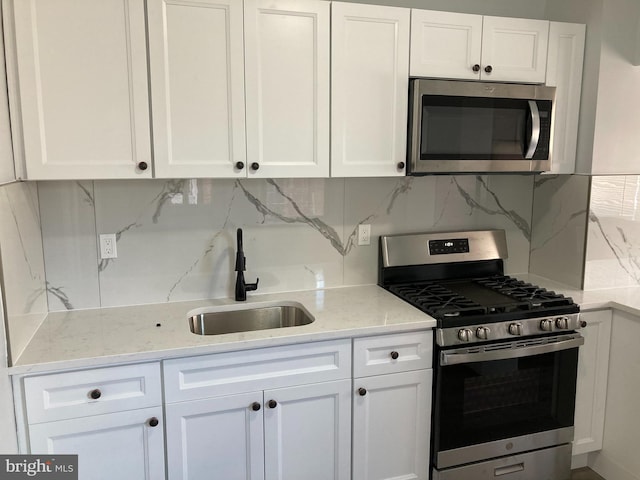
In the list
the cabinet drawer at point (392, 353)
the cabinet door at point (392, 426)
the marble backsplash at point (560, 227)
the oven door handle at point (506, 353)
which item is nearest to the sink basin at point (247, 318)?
the cabinet drawer at point (392, 353)

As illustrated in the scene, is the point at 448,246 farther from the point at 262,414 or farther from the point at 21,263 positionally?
the point at 21,263

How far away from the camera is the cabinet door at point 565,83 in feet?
8.23

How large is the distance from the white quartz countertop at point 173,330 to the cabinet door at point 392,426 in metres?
0.24

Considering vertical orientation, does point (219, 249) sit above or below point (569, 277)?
above

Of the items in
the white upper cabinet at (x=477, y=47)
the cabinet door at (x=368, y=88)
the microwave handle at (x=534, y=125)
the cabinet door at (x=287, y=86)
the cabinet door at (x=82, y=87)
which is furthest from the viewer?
the microwave handle at (x=534, y=125)

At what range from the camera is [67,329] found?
2068mm

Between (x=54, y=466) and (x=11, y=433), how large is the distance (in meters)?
0.19

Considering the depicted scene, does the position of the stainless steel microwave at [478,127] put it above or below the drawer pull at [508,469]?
above

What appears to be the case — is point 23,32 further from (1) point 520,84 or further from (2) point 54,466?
(1) point 520,84

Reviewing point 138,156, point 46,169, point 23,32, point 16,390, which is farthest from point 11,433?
point 23,32

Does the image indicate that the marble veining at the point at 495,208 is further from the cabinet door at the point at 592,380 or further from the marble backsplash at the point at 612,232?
the cabinet door at the point at 592,380


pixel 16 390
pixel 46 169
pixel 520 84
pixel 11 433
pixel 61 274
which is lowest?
pixel 11 433

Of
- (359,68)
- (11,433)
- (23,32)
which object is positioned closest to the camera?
(11,433)

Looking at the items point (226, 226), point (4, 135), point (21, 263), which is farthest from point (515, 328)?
point (4, 135)
